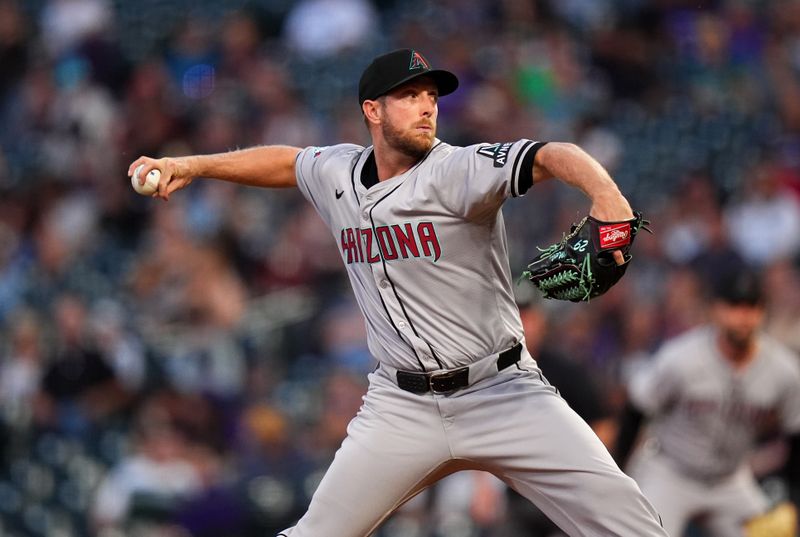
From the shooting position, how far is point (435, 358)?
4277mm

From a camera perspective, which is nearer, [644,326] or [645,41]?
[644,326]

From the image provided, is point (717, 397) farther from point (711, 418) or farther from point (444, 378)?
point (444, 378)

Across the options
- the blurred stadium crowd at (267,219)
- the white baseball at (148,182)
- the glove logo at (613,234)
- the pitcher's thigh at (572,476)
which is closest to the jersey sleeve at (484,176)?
the glove logo at (613,234)

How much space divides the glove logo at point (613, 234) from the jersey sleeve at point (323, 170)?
1.25 meters

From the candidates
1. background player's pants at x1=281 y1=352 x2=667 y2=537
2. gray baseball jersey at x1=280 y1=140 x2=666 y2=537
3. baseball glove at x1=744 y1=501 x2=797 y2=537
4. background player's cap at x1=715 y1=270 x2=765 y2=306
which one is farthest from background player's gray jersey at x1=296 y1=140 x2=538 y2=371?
baseball glove at x1=744 y1=501 x2=797 y2=537

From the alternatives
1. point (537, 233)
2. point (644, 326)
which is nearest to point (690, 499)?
point (644, 326)

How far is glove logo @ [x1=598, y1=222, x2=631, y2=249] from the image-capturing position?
139 inches

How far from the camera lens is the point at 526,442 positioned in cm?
413

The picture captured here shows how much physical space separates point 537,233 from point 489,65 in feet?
7.29

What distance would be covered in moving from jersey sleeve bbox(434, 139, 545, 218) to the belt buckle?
0.54 metres

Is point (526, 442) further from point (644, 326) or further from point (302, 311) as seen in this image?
point (302, 311)

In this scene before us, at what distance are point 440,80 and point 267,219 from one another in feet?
19.2

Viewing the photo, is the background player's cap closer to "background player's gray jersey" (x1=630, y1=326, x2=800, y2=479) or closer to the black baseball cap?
"background player's gray jersey" (x1=630, y1=326, x2=800, y2=479)

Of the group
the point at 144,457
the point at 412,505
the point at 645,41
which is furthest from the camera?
the point at 645,41
